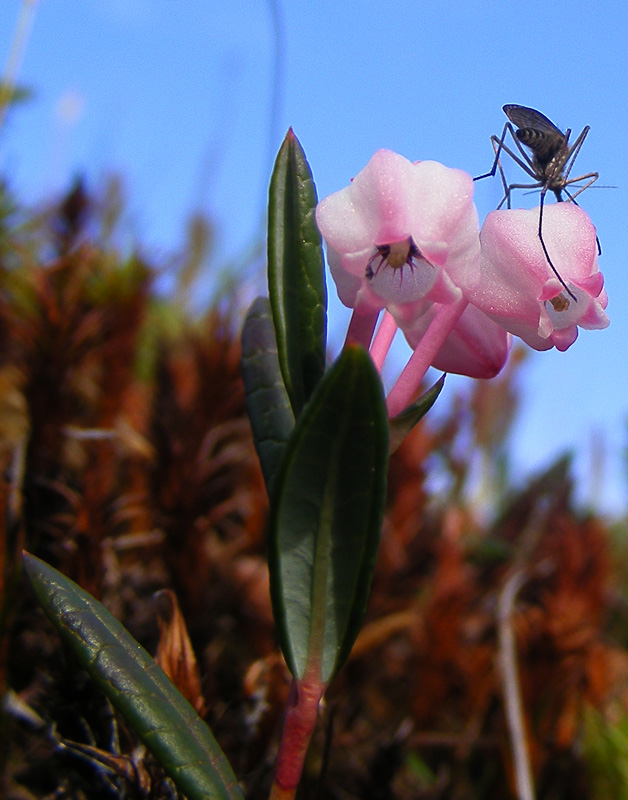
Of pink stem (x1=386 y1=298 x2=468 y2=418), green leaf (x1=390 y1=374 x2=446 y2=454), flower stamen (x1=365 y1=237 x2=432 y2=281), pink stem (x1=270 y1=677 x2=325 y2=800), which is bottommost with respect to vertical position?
pink stem (x1=270 y1=677 x2=325 y2=800)

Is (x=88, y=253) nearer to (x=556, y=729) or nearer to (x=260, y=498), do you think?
(x=260, y=498)

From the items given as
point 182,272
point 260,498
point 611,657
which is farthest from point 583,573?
point 182,272

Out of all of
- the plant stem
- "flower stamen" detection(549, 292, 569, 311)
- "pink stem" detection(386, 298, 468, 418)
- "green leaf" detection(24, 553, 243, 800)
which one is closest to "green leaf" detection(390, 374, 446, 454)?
"pink stem" detection(386, 298, 468, 418)

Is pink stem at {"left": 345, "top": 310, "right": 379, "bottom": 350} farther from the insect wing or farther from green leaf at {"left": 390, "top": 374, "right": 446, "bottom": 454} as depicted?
the insect wing

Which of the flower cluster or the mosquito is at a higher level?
the mosquito

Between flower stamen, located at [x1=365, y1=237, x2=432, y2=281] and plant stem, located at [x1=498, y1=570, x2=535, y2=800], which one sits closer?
flower stamen, located at [x1=365, y1=237, x2=432, y2=281]

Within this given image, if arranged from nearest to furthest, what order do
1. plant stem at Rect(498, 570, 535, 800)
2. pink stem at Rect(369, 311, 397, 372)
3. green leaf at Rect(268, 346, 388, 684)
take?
green leaf at Rect(268, 346, 388, 684), pink stem at Rect(369, 311, 397, 372), plant stem at Rect(498, 570, 535, 800)

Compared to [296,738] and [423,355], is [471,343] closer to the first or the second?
[423,355]

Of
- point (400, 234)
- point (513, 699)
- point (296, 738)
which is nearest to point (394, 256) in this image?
point (400, 234)
